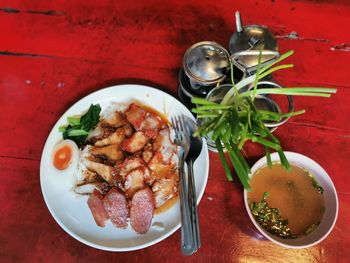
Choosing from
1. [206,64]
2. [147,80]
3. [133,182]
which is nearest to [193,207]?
[133,182]

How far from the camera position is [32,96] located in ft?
6.15

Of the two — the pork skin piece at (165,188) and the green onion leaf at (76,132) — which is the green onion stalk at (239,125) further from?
the green onion leaf at (76,132)

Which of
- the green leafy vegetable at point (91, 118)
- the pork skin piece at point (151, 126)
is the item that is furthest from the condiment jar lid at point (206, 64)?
the green leafy vegetable at point (91, 118)

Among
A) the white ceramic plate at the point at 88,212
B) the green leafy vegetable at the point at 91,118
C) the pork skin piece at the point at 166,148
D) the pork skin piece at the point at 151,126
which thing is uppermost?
the green leafy vegetable at the point at 91,118

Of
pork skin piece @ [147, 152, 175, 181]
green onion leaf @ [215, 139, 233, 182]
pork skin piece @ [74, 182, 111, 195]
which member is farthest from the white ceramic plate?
green onion leaf @ [215, 139, 233, 182]

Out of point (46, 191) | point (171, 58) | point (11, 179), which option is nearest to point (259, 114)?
point (171, 58)

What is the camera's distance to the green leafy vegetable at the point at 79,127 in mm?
1639

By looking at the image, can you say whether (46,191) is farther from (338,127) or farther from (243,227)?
(338,127)

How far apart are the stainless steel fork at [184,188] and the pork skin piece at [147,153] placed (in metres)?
0.14

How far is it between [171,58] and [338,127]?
1019mm

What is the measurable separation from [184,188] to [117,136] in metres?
0.46

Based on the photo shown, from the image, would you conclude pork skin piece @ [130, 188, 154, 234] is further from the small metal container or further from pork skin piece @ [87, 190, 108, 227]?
the small metal container

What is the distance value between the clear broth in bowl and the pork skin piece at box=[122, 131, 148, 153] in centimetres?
58

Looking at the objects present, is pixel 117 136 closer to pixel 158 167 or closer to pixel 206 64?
pixel 158 167
